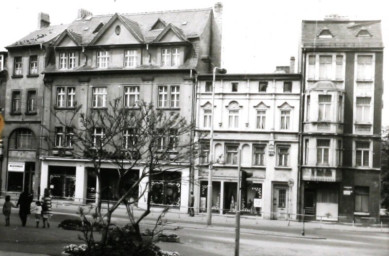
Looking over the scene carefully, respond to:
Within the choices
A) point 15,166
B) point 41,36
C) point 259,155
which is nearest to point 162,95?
point 259,155

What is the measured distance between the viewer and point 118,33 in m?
48.2

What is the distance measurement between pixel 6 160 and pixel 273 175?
23967 millimetres

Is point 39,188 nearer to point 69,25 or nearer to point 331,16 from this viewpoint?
point 69,25

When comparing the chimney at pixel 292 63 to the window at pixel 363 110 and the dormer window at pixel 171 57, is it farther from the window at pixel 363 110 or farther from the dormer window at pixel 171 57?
the dormer window at pixel 171 57

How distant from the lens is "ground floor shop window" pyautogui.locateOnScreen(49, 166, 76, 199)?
49.3 meters

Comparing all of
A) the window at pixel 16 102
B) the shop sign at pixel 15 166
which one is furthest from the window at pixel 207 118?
the window at pixel 16 102

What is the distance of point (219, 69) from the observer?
1927 inches

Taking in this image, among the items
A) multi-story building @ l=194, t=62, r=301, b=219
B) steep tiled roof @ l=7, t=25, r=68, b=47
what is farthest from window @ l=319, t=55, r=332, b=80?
steep tiled roof @ l=7, t=25, r=68, b=47

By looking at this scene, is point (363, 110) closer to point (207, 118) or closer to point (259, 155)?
point (259, 155)

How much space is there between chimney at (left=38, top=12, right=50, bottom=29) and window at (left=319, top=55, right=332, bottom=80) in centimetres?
2853

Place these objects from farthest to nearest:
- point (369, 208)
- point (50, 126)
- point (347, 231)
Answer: point (50, 126)
point (369, 208)
point (347, 231)

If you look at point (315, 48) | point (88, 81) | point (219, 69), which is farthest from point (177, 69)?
point (315, 48)

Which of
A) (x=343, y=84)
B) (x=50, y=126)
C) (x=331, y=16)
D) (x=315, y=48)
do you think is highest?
(x=331, y=16)

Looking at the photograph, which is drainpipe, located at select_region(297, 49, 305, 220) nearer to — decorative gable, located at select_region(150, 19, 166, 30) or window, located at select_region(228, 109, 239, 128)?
window, located at select_region(228, 109, 239, 128)
